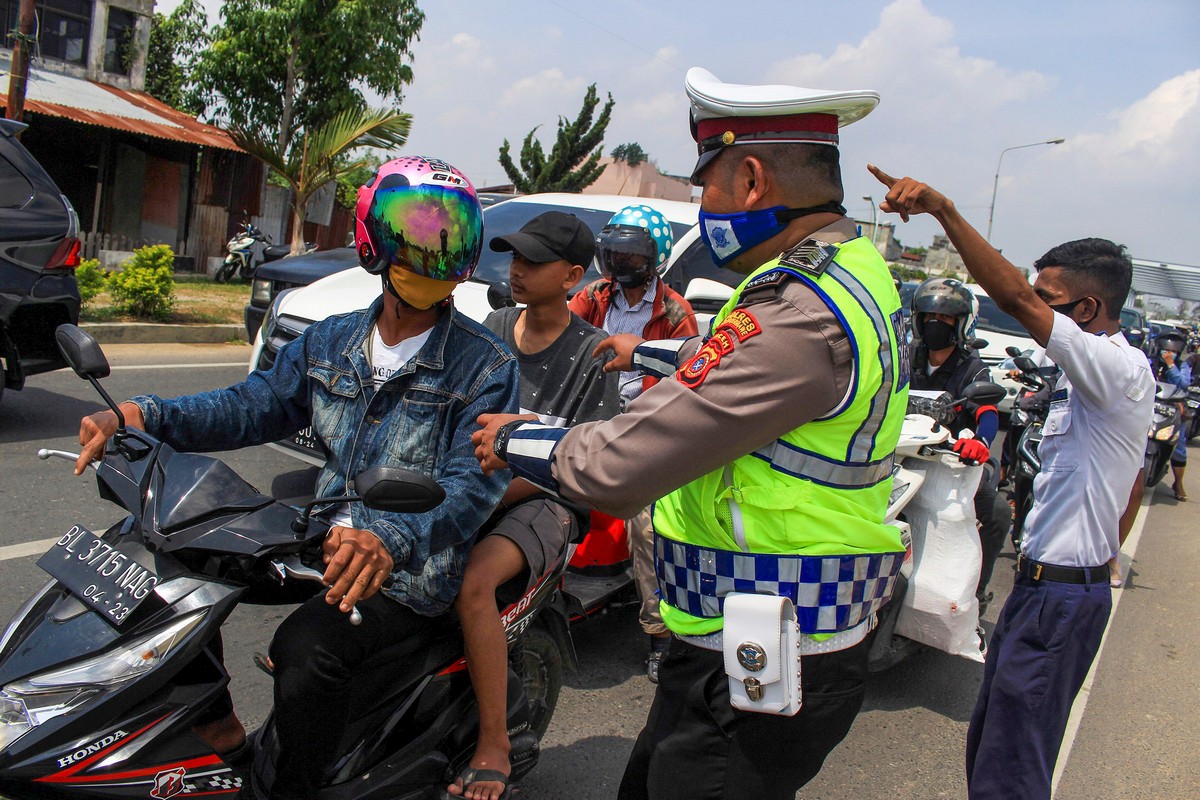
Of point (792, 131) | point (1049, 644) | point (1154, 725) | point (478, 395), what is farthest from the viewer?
point (1154, 725)

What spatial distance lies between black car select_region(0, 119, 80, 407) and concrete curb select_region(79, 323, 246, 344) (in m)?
3.51

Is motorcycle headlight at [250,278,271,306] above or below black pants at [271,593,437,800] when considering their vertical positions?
above

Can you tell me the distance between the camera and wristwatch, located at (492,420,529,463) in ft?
6.15

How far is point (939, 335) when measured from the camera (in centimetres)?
506

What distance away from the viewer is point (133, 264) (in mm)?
10578

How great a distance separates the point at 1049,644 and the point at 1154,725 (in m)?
2.24

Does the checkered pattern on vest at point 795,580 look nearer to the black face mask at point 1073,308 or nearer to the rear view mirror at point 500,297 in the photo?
the black face mask at point 1073,308

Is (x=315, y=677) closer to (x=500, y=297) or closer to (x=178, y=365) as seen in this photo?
(x=500, y=297)

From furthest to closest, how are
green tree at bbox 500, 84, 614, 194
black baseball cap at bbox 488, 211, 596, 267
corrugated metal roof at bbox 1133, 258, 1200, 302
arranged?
1. green tree at bbox 500, 84, 614, 194
2. corrugated metal roof at bbox 1133, 258, 1200, 302
3. black baseball cap at bbox 488, 211, 596, 267

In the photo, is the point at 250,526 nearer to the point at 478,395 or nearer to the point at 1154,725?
the point at 478,395

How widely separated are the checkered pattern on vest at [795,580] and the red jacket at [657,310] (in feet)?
10.1

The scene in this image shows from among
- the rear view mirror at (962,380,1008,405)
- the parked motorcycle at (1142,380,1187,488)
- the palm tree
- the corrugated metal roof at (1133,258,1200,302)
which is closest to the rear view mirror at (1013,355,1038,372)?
the rear view mirror at (962,380,1008,405)

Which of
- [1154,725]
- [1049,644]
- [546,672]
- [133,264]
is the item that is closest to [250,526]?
[546,672]

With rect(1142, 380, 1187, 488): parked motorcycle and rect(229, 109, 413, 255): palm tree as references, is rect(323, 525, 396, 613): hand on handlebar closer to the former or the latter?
rect(1142, 380, 1187, 488): parked motorcycle
